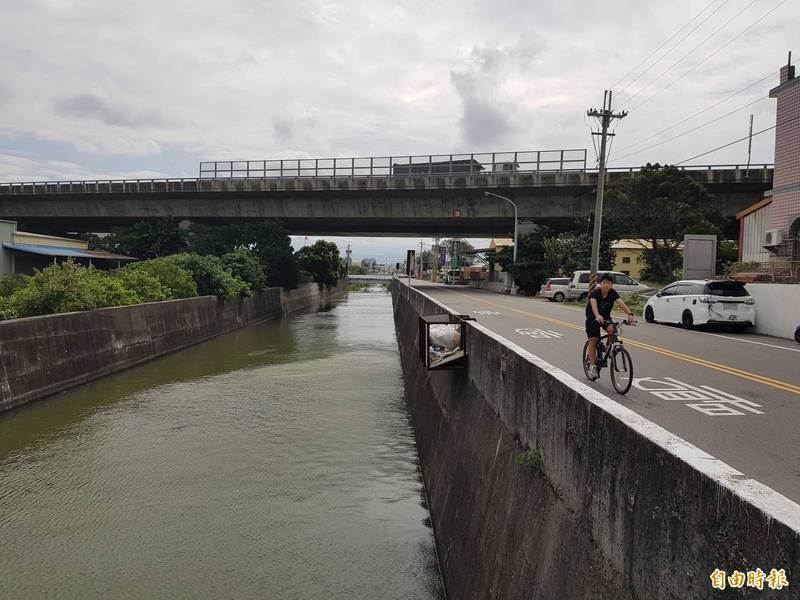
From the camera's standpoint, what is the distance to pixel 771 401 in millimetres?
8773

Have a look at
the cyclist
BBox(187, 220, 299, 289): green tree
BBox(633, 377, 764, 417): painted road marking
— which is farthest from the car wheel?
BBox(187, 220, 299, 289): green tree

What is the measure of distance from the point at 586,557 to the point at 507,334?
1376 centimetres

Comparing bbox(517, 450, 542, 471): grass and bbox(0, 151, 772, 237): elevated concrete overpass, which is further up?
bbox(0, 151, 772, 237): elevated concrete overpass

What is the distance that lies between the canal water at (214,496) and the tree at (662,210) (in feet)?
88.1

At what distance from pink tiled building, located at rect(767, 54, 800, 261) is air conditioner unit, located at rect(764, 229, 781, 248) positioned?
5 cm

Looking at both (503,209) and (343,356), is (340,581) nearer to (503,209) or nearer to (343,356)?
(343,356)

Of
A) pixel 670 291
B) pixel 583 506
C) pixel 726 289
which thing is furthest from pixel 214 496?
pixel 670 291

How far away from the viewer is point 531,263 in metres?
47.6

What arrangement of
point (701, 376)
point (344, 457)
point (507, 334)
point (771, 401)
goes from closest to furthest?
1. point (771, 401)
2. point (701, 376)
3. point (344, 457)
4. point (507, 334)

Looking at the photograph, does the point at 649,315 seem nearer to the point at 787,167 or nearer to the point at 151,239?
the point at 787,167

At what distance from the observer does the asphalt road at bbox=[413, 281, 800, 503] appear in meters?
6.36

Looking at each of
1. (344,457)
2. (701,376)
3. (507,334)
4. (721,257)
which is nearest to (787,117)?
(721,257)

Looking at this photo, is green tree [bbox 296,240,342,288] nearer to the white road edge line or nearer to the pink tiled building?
the pink tiled building

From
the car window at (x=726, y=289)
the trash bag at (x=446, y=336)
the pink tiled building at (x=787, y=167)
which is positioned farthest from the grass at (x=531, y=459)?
the pink tiled building at (x=787, y=167)
